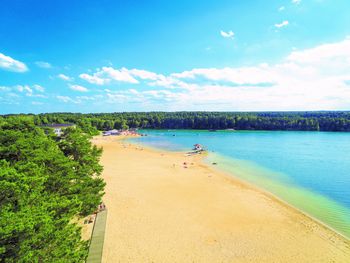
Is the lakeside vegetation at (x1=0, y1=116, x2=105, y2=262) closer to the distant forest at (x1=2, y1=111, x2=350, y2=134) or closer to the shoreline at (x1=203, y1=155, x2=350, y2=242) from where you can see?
the shoreline at (x1=203, y1=155, x2=350, y2=242)

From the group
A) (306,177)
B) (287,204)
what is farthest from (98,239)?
(306,177)

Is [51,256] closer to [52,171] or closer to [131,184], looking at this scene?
[52,171]

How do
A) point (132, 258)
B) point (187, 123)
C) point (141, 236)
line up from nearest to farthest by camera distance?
1. point (132, 258)
2. point (141, 236)
3. point (187, 123)

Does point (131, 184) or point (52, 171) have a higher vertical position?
point (52, 171)

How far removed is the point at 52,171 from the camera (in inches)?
428

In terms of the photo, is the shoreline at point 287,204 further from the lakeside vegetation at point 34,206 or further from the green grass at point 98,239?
the lakeside vegetation at point 34,206

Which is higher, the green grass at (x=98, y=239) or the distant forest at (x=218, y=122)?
the distant forest at (x=218, y=122)

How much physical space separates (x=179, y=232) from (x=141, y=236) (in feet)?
8.17

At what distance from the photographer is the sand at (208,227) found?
12.6 meters

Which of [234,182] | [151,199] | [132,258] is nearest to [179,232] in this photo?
[132,258]

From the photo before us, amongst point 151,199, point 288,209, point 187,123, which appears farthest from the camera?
point 187,123

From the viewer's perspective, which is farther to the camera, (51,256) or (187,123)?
(187,123)

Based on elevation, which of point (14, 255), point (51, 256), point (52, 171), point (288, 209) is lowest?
point (288, 209)

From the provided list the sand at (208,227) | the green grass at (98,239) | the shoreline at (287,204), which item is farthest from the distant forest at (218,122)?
the green grass at (98,239)
